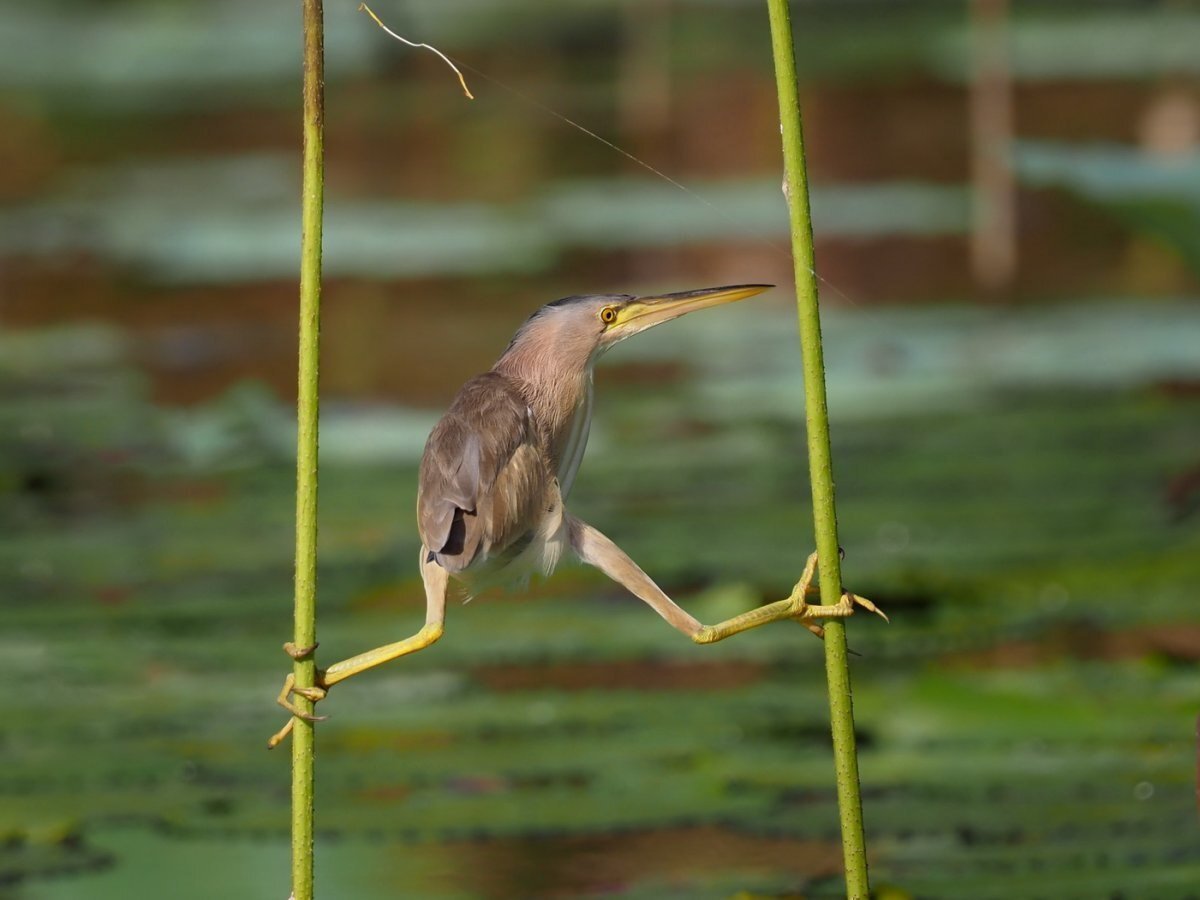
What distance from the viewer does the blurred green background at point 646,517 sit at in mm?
2188

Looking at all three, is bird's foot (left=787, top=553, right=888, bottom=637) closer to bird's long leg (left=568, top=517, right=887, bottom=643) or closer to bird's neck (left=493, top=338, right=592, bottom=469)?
bird's long leg (left=568, top=517, right=887, bottom=643)

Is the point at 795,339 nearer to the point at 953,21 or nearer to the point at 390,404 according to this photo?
the point at 390,404

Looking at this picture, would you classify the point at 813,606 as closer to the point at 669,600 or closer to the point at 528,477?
the point at 669,600

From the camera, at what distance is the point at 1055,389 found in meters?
4.15

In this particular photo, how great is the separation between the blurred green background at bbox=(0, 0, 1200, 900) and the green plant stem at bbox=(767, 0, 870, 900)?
0.79 m

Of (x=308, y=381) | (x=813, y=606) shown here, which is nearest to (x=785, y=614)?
(x=813, y=606)

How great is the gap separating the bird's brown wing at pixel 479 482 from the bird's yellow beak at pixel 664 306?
101mm

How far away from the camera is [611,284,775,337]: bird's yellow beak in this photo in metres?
1.25

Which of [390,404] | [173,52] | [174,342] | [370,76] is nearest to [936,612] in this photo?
[390,404]

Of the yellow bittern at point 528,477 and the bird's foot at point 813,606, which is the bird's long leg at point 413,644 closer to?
the yellow bittern at point 528,477

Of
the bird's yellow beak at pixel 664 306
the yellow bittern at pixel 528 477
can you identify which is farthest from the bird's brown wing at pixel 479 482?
the bird's yellow beak at pixel 664 306

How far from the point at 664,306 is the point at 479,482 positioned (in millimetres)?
187

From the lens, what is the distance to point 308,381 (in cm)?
109

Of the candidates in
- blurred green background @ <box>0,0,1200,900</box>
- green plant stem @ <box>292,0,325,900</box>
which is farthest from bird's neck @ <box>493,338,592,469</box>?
blurred green background @ <box>0,0,1200,900</box>
